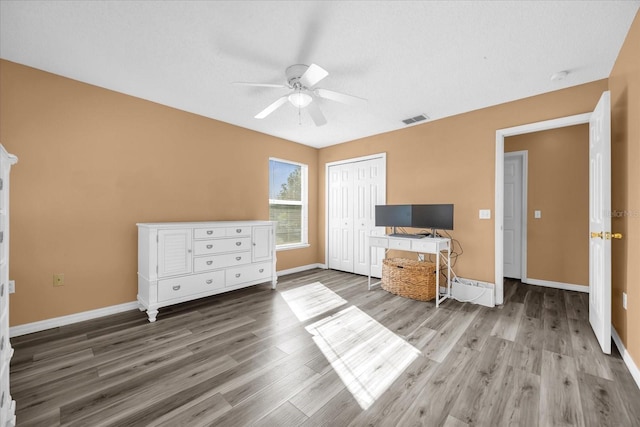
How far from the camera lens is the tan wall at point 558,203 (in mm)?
3732

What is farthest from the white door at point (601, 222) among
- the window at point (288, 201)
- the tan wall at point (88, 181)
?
the tan wall at point (88, 181)

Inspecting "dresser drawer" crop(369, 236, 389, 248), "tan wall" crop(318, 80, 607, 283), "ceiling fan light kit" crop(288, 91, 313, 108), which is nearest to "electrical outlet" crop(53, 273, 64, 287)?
"ceiling fan light kit" crop(288, 91, 313, 108)

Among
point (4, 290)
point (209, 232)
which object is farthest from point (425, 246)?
point (4, 290)

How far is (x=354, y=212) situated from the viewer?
4.82 metres

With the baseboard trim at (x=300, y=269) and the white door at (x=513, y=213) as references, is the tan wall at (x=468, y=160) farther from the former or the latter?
the baseboard trim at (x=300, y=269)

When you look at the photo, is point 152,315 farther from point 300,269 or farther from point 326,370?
point 300,269

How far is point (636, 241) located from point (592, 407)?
44.9 inches

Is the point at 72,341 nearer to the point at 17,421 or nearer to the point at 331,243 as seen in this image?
the point at 17,421

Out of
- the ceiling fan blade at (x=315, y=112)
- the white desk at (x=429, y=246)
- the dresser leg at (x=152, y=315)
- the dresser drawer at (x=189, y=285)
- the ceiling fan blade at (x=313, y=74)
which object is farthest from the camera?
the white desk at (x=429, y=246)

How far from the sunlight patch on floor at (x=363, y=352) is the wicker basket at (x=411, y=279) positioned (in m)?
0.88

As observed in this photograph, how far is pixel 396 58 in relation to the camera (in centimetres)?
232

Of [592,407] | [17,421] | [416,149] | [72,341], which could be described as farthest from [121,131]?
[592,407]

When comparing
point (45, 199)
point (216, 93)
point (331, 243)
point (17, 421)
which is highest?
point (216, 93)

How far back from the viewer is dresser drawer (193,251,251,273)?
3.12m
